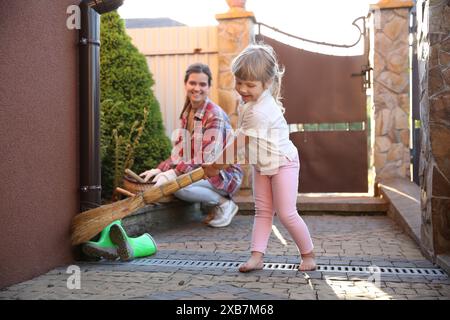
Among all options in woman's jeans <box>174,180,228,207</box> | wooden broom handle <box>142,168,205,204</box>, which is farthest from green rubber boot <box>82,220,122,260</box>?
woman's jeans <box>174,180,228,207</box>

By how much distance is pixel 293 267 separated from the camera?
112 inches

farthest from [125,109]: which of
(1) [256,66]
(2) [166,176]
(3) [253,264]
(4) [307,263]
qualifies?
(4) [307,263]

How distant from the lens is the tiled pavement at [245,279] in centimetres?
226

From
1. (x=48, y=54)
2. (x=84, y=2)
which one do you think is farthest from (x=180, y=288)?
(x=84, y=2)

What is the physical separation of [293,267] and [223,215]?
1.77 metres

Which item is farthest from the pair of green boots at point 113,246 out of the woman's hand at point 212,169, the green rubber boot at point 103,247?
the woman's hand at point 212,169

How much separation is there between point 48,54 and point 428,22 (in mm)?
2158

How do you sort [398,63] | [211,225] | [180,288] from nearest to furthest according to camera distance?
[180,288], [211,225], [398,63]

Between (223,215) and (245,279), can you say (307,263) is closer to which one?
(245,279)

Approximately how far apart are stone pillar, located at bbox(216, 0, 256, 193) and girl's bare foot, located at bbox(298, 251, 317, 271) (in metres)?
3.10

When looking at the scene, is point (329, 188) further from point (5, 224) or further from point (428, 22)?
point (5, 224)

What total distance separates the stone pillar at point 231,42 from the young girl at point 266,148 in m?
3.04

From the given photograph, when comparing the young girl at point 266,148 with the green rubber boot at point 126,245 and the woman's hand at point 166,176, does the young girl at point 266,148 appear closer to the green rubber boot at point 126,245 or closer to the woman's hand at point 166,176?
the green rubber boot at point 126,245

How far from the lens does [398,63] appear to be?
5.72m
